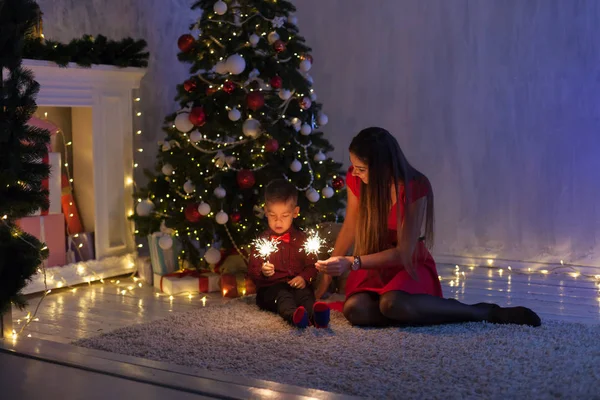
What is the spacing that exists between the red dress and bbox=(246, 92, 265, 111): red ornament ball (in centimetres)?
75

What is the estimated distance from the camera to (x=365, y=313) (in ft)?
11.8

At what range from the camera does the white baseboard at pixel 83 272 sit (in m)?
4.43

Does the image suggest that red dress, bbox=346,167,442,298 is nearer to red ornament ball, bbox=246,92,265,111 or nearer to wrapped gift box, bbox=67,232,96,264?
red ornament ball, bbox=246,92,265,111

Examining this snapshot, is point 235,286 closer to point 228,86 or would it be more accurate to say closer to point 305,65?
point 228,86

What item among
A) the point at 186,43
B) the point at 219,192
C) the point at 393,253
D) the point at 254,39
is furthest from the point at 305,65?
the point at 393,253

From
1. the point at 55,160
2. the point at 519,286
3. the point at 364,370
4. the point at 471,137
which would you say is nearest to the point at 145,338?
the point at 364,370

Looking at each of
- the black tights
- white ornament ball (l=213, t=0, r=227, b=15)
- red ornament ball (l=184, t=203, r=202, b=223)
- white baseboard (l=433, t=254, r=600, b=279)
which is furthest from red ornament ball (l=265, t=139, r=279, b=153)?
white baseboard (l=433, t=254, r=600, b=279)

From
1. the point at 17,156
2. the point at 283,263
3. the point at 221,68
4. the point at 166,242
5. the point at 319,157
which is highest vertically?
the point at 221,68

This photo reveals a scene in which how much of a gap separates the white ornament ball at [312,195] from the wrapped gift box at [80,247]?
56.3 inches

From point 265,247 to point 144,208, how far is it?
3.87ft

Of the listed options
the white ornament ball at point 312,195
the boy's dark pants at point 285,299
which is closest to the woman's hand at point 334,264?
the boy's dark pants at point 285,299

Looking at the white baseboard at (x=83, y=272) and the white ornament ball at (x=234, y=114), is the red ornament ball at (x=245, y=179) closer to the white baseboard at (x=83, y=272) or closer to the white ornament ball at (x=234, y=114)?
the white ornament ball at (x=234, y=114)

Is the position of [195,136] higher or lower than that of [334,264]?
Result: higher

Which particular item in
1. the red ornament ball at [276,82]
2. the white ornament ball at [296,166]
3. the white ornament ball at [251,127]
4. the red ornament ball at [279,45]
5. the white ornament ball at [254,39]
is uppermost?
the white ornament ball at [254,39]
